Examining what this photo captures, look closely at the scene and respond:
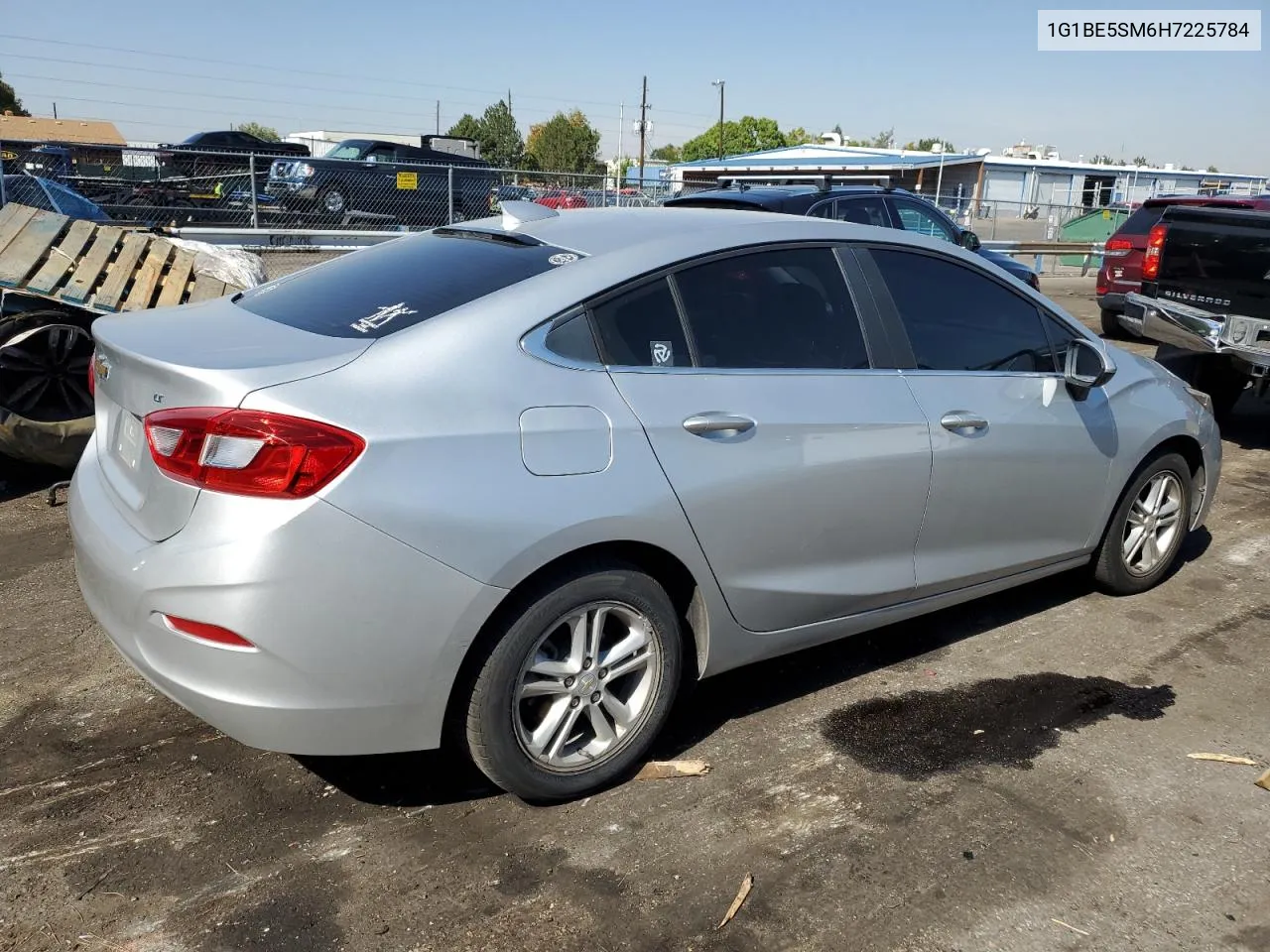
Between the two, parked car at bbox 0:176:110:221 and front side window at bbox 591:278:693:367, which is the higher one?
parked car at bbox 0:176:110:221

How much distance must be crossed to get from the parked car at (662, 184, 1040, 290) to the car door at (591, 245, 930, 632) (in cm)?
512

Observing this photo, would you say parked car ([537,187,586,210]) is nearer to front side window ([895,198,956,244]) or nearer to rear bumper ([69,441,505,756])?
front side window ([895,198,956,244])

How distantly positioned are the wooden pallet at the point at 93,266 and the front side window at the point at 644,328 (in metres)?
3.56

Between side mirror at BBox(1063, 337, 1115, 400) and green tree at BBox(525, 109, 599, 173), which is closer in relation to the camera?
side mirror at BBox(1063, 337, 1115, 400)

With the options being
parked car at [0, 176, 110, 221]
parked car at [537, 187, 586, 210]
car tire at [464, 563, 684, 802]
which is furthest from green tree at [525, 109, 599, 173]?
car tire at [464, 563, 684, 802]

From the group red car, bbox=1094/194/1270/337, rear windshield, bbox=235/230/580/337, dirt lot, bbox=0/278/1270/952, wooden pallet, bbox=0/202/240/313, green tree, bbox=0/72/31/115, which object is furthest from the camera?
green tree, bbox=0/72/31/115

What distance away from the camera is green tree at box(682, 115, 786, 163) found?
93000 millimetres

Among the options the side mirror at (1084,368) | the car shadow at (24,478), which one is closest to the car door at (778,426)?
the side mirror at (1084,368)

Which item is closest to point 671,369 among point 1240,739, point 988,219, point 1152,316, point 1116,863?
point 1116,863

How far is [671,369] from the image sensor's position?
118 inches

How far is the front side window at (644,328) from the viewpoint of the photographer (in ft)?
9.64

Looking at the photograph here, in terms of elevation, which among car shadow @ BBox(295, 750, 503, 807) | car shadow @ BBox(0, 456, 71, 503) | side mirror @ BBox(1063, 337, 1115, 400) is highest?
side mirror @ BBox(1063, 337, 1115, 400)

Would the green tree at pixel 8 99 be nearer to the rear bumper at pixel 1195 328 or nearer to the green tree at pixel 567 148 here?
the green tree at pixel 567 148

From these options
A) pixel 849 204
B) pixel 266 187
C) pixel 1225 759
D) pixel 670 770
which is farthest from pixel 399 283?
pixel 266 187
